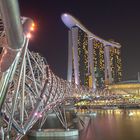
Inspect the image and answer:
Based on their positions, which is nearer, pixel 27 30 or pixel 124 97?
pixel 27 30

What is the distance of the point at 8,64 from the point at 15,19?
1885 millimetres

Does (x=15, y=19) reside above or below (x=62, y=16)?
below

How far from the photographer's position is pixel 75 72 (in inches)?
5650

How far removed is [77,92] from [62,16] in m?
72.3

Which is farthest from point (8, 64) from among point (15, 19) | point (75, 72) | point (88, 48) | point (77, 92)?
point (88, 48)

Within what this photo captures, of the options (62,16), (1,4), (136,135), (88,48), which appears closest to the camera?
(1,4)

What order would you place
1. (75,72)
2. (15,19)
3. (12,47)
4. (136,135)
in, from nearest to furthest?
(15,19) < (12,47) < (136,135) < (75,72)

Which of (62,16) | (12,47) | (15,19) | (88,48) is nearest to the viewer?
(15,19)

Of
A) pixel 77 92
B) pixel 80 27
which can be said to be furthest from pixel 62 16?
pixel 77 92

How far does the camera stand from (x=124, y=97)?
180 m

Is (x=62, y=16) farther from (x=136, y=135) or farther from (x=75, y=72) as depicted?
(x=136, y=135)

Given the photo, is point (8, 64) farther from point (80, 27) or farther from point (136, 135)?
point (80, 27)

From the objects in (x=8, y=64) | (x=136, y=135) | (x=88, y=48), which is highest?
(x=88, y=48)

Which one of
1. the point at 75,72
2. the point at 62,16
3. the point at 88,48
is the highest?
the point at 62,16
